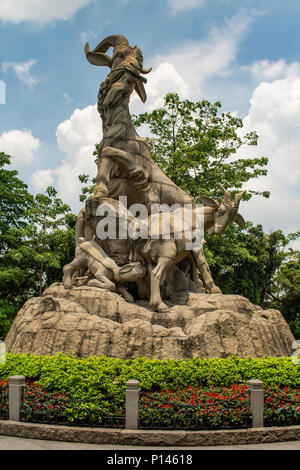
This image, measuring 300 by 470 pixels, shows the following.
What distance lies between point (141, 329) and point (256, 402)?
10.9ft

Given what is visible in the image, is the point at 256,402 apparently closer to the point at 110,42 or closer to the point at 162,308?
the point at 162,308

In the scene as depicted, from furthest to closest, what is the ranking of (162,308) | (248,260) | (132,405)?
1. (248,260)
2. (162,308)
3. (132,405)

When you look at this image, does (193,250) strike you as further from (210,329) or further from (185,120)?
(185,120)

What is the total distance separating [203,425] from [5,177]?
731 inches

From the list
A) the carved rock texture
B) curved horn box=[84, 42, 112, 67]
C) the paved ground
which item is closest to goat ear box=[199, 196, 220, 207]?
the carved rock texture

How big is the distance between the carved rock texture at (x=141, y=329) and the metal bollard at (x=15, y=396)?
7.13ft

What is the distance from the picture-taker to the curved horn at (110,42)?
1250cm

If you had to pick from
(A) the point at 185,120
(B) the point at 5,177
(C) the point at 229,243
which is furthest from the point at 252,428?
(B) the point at 5,177

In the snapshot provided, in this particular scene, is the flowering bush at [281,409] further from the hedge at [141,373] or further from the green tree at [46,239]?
the green tree at [46,239]

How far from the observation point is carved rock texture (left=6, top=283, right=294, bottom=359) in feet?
28.6

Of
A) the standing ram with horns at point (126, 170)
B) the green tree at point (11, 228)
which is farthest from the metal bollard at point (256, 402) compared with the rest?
the green tree at point (11, 228)

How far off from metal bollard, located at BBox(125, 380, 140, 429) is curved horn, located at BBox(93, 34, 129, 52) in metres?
9.91

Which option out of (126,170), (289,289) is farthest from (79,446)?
(289,289)

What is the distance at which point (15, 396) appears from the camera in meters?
6.26
